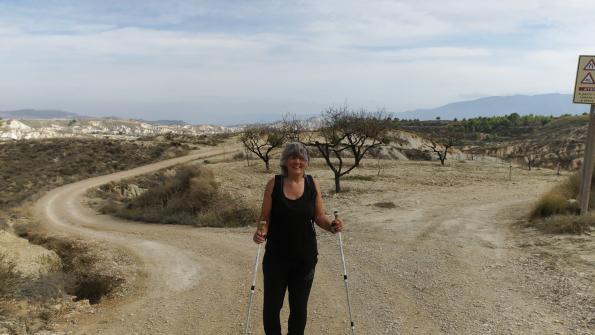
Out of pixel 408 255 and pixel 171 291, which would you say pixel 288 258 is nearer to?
pixel 171 291

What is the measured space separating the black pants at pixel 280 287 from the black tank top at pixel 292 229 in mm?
62

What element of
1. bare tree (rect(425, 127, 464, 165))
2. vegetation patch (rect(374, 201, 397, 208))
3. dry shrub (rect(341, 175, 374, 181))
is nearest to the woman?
vegetation patch (rect(374, 201, 397, 208))

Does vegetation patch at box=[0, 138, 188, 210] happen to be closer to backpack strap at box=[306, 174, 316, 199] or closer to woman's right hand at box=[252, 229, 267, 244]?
woman's right hand at box=[252, 229, 267, 244]

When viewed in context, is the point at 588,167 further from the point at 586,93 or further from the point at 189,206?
the point at 189,206

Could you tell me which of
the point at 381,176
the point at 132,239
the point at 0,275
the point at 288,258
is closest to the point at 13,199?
the point at 132,239

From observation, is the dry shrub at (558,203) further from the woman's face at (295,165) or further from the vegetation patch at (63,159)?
the vegetation patch at (63,159)

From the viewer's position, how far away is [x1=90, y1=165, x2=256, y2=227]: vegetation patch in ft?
52.2

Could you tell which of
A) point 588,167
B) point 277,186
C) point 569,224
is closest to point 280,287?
point 277,186

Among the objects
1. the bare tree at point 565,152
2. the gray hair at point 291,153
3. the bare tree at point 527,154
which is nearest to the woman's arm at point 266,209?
the gray hair at point 291,153

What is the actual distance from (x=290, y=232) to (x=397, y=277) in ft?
15.5

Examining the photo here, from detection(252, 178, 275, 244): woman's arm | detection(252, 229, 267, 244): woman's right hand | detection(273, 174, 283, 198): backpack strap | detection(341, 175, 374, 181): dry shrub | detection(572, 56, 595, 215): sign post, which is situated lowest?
detection(341, 175, 374, 181): dry shrub

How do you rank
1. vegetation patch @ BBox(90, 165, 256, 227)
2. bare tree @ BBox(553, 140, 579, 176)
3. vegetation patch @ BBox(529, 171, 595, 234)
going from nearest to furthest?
vegetation patch @ BBox(529, 171, 595, 234) → vegetation patch @ BBox(90, 165, 256, 227) → bare tree @ BBox(553, 140, 579, 176)

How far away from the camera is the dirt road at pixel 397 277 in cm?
636

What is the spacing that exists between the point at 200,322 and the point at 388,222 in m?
8.24
